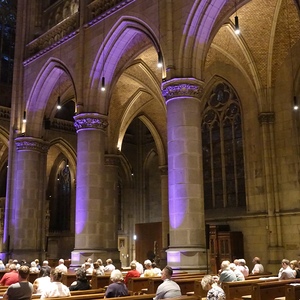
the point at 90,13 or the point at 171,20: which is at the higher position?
the point at 90,13

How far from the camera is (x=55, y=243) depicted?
110ft

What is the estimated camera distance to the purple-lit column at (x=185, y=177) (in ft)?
45.5

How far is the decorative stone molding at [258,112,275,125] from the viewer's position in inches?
792

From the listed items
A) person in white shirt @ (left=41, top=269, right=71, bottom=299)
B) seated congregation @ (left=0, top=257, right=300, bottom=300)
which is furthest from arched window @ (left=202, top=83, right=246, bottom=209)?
person in white shirt @ (left=41, top=269, right=71, bottom=299)

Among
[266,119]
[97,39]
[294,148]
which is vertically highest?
[97,39]

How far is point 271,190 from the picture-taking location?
64.2 ft

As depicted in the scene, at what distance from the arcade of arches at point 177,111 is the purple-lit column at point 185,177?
0.11ft

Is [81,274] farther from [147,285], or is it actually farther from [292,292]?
[292,292]

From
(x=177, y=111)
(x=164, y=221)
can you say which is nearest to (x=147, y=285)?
(x=177, y=111)

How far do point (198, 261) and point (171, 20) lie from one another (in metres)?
8.07

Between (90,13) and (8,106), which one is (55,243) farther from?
(90,13)

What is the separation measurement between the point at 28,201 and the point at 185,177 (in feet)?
35.9

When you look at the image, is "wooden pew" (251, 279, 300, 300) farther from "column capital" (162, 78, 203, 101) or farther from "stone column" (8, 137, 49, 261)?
"stone column" (8, 137, 49, 261)

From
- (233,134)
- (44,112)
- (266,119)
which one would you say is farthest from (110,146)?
(266,119)
